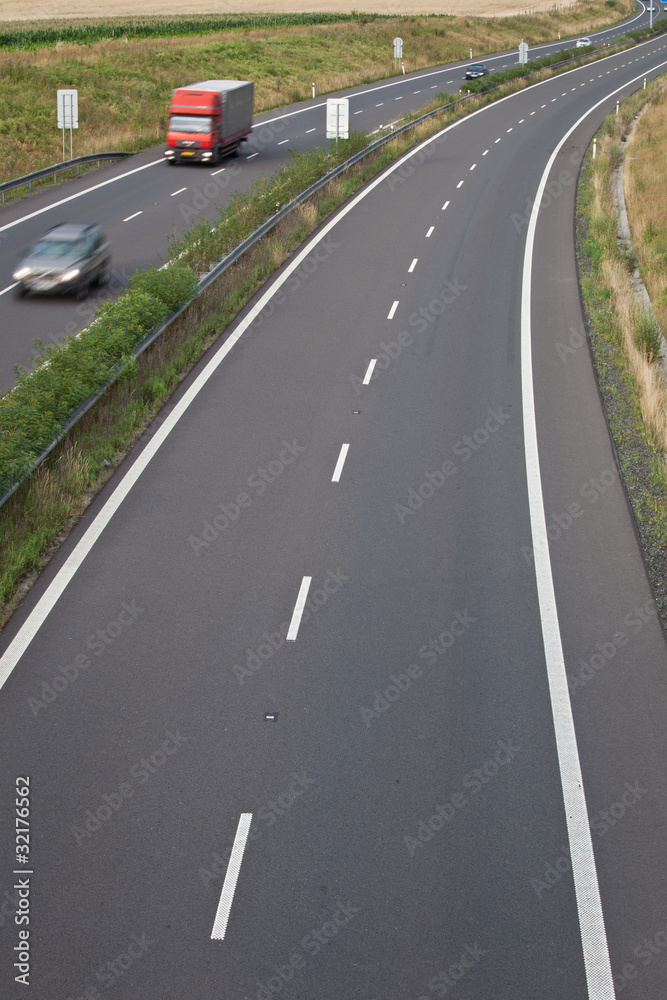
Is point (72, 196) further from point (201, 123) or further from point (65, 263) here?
point (65, 263)

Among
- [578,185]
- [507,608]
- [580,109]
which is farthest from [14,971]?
[580,109]

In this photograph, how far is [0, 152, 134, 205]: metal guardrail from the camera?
33.7 meters

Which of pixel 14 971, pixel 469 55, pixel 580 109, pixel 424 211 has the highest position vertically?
pixel 469 55

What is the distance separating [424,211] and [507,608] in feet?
76.4

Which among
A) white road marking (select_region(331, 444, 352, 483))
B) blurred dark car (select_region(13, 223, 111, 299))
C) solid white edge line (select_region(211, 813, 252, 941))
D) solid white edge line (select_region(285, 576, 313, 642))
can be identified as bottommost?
solid white edge line (select_region(211, 813, 252, 941))

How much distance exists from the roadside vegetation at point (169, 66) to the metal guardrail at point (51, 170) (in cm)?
144

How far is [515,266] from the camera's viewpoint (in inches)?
1038

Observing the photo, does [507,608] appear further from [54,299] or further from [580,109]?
[580,109]

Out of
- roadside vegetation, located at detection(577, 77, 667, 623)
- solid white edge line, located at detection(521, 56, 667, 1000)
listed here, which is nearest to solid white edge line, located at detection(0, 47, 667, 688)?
solid white edge line, located at detection(521, 56, 667, 1000)

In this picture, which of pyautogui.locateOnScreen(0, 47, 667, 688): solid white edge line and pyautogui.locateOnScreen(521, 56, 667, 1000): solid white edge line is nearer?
pyautogui.locateOnScreen(521, 56, 667, 1000): solid white edge line

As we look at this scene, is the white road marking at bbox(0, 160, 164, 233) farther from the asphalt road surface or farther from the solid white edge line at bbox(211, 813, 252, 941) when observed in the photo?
the solid white edge line at bbox(211, 813, 252, 941)

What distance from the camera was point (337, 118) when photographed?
116 ft

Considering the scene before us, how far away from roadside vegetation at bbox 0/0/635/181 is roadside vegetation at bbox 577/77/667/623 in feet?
68.3

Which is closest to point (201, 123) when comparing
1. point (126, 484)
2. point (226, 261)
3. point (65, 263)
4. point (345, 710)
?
point (226, 261)
